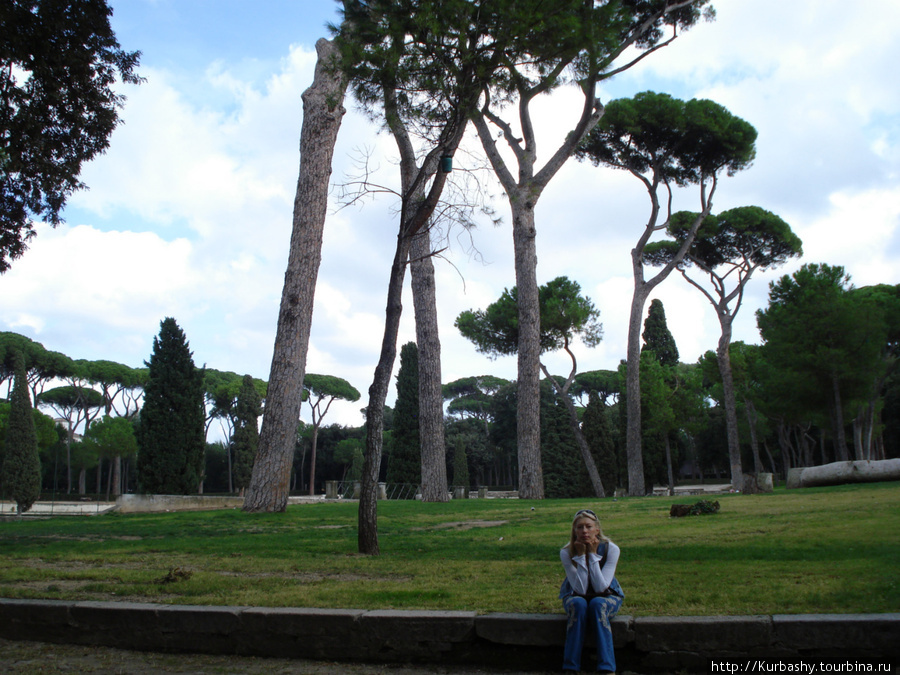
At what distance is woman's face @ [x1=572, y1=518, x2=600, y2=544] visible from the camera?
387 cm

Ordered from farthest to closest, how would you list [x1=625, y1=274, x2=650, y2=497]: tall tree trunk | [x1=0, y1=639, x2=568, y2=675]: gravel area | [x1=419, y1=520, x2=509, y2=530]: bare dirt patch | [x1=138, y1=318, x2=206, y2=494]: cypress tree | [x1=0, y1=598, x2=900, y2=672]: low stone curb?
[x1=138, y1=318, x2=206, y2=494]: cypress tree
[x1=625, y1=274, x2=650, y2=497]: tall tree trunk
[x1=419, y1=520, x2=509, y2=530]: bare dirt patch
[x1=0, y1=639, x2=568, y2=675]: gravel area
[x1=0, y1=598, x2=900, y2=672]: low stone curb

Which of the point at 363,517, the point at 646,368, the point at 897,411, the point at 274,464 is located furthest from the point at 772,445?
the point at 363,517

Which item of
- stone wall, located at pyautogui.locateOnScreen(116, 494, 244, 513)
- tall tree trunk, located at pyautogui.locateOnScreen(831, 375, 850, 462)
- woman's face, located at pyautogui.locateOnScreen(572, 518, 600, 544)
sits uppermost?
tall tree trunk, located at pyautogui.locateOnScreen(831, 375, 850, 462)

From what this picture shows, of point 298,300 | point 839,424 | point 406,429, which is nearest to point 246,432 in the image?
point 406,429

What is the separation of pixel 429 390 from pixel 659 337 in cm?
2843

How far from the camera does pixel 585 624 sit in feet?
11.4

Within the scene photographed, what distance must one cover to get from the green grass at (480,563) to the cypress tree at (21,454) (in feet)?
65.4

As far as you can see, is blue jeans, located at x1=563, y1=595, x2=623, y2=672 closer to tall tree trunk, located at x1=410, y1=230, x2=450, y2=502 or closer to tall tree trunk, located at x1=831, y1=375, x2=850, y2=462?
tall tree trunk, located at x1=410, y1=230, x2=450, y2=502

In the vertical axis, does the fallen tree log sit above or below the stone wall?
above

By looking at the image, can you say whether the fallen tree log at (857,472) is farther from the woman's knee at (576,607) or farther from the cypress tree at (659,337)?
the cypress tree at (659,337)

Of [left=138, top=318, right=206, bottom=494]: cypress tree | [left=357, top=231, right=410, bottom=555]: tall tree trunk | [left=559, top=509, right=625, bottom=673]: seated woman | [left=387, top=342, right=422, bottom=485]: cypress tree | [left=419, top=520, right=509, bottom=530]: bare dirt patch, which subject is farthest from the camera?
[left=387, top=342, right=422, bottom=485]: cypress tree

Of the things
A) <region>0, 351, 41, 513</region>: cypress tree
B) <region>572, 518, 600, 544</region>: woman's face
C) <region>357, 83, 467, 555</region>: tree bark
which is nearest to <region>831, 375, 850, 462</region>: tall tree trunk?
<region>357, 83, 467, 555</region>: tree bark

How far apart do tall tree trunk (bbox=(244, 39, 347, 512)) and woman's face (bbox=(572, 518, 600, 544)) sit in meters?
7.79

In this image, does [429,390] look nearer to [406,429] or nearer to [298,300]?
[298,300]
